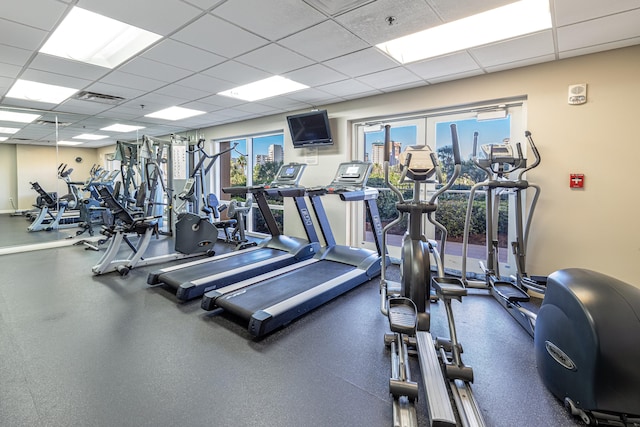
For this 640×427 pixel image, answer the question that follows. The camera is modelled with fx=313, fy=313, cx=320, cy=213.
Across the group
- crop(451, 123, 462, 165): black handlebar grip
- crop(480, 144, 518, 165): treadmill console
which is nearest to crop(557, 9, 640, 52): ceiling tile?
crop(480, 144, 518, 165): treadmill console

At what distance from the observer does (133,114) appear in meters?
6.36

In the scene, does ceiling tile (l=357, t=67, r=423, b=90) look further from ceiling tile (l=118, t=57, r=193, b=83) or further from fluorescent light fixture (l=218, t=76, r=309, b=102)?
ceiling tile (l=118, t=57, r=193, b=83)

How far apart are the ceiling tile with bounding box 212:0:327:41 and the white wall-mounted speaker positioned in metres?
2.80

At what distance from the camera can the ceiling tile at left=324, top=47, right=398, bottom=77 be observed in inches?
132

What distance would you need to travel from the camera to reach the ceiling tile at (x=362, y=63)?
3.35m

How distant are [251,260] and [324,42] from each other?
117 inches

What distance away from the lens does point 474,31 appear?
305cm

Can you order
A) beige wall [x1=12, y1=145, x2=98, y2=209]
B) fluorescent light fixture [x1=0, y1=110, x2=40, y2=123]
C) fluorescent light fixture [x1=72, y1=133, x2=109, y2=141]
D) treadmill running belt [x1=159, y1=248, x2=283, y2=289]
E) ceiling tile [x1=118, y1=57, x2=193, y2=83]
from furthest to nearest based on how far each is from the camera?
fluorescent light fixture [x1=72, y1=133, x2=109, y2=141] → beige wall [x1=12, y1=145, x2=98, y2=209] → fluorescent light fixture [x1=0, y1=110, x2=40, y2=123] → treadmill running belt [x1=159, y1=248, x2=283, y2=289] → ceiling tile [x1=118, y1=57, x2=193, y2=83]

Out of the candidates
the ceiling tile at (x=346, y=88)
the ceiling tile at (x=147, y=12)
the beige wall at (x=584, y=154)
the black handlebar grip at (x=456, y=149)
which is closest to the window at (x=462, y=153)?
the beige wall at (x=584, y=154)

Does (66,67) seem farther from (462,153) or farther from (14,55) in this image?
(462,153)

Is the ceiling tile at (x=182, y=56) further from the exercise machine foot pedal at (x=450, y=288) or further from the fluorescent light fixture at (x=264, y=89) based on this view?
the exercise machine foot pedal at (x=450, y=288)

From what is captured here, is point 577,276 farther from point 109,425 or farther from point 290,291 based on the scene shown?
point 109,425

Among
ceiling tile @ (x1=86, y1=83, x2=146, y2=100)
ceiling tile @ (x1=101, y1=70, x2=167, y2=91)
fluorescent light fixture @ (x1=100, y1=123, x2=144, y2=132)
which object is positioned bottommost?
ceiling tile @ (x1=101, y1=70, x2=167, y2=91)

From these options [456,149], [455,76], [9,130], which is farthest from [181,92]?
[9,130]
